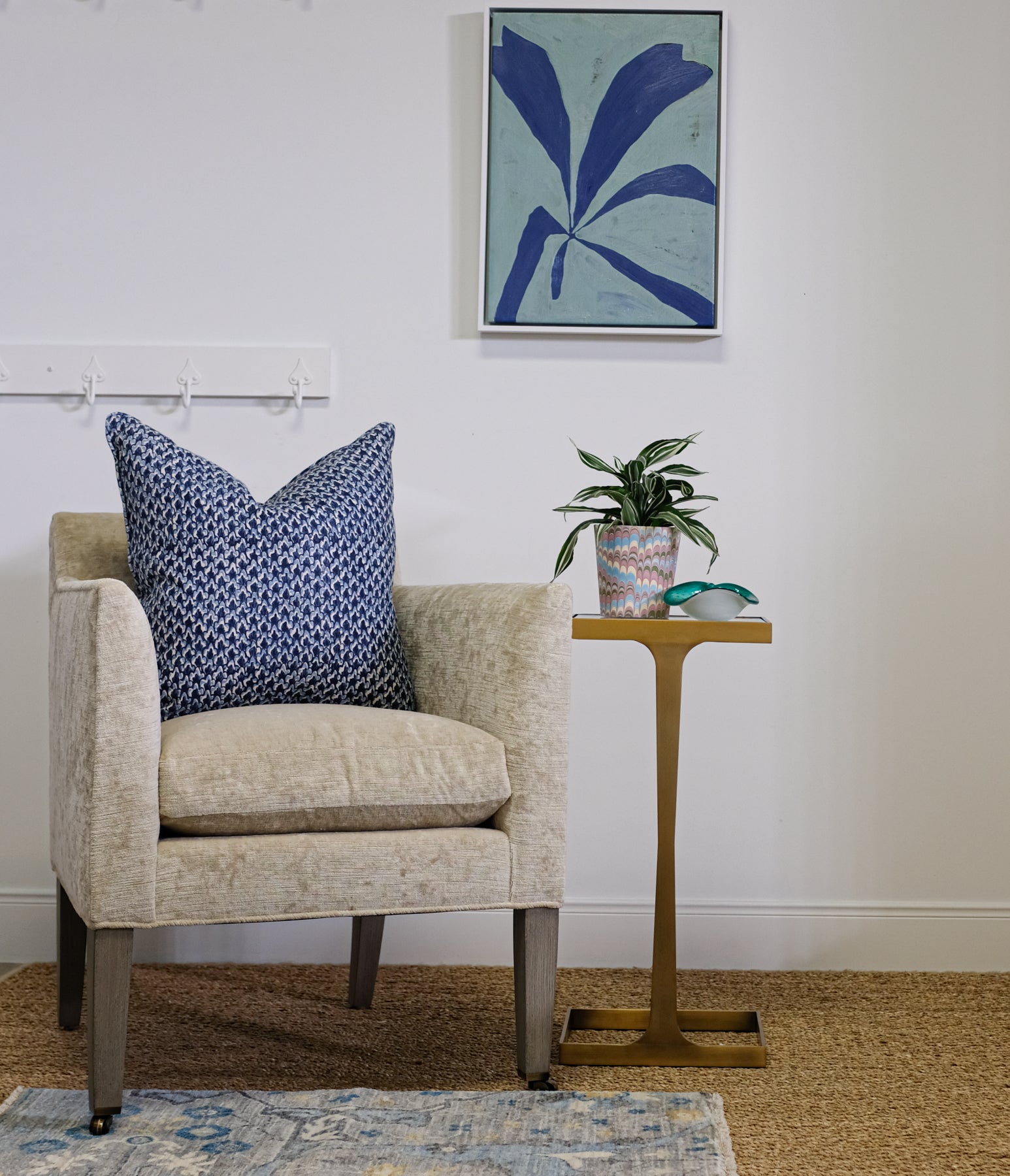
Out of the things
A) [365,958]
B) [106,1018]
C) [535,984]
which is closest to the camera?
[106,1018]

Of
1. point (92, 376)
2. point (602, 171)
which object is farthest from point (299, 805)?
point (602, 171)

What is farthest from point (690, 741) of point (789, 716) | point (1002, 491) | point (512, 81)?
Answer: point (512, 81)

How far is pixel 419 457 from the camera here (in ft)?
6.77

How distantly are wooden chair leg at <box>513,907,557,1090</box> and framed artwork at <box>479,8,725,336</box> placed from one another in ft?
3.65

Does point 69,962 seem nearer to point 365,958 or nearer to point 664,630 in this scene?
point 365,958

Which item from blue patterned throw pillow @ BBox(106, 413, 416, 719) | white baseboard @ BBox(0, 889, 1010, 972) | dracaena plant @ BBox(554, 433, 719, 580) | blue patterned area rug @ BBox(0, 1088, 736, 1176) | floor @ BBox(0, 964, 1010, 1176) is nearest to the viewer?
blue patterned area rug @ BBox(0, 1088, 736, 1176)

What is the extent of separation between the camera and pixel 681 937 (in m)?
2.02

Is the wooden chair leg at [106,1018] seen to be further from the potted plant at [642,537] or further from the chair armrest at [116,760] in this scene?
the potted plant at [642,537]

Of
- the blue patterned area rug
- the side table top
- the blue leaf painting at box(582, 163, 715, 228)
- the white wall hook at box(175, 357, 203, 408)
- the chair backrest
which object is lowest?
the blue patterned area rug

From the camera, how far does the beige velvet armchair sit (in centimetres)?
125

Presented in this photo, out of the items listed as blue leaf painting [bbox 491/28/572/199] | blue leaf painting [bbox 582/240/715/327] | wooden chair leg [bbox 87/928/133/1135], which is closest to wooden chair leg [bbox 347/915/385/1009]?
wooden chair leg [bbox 87/928/133/1135]

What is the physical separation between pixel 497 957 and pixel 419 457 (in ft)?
3.02

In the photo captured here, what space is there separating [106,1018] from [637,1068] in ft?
2.24

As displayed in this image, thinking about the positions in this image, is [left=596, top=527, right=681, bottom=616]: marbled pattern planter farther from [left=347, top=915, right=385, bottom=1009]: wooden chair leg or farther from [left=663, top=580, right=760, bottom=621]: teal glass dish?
[left=347, top=915, right=385, bottom=1009]: wooden chair leg
